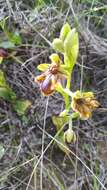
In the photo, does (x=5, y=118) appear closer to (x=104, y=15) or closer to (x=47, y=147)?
(x=47, y=147)

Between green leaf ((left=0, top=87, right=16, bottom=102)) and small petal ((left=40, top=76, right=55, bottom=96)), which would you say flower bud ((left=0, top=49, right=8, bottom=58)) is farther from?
small petal ((left=40, top=76, right=55, bottom=96))

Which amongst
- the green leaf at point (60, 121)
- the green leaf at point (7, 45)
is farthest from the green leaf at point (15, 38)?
the green leaf at point (60, 121)

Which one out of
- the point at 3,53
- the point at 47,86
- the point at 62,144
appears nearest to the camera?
the point at 47,86

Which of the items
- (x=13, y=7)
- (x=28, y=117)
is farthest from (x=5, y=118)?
(x=13, y=7)

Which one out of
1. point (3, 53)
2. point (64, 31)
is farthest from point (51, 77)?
point (3, 53)

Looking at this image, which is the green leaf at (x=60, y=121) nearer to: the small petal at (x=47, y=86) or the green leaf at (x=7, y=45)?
the small petal at (x=47, y=86)

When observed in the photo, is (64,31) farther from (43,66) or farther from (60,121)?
(60,121)
